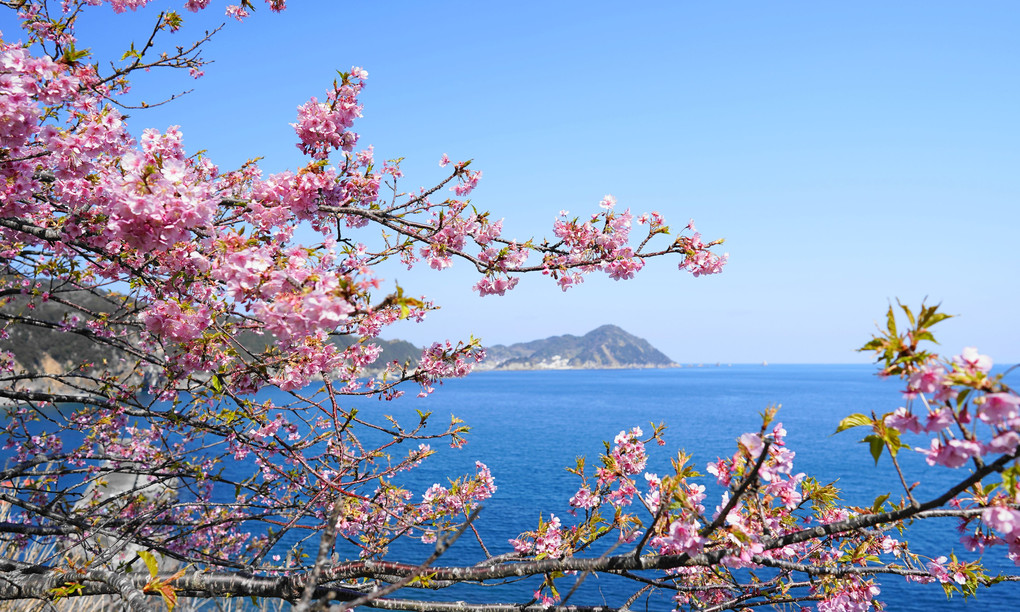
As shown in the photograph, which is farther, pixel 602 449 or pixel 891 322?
pixel 602 449

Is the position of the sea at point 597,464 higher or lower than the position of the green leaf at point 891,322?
lower

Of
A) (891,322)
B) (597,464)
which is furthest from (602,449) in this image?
(891,322)

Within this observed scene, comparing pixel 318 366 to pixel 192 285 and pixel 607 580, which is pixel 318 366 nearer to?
pixel 192 285

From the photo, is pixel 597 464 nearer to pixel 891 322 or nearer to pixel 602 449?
pixel 891 322

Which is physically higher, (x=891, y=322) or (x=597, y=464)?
(x=891, y=322)

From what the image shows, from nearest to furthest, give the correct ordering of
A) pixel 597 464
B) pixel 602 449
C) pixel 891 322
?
pixel 891 322 < pixel 597 464 < pixel 602 449

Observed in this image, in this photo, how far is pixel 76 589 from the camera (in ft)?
10.9

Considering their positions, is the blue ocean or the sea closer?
the sea

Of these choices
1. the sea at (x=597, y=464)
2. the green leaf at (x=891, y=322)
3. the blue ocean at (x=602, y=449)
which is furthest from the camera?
the blue ocean at (x=602, y=449)

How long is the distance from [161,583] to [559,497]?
119 ft

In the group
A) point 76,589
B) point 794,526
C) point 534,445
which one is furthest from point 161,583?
point 534,445

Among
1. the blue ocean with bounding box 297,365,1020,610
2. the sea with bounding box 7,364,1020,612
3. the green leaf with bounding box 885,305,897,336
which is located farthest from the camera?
the blue ocean with bounding box 297,365,1020,610

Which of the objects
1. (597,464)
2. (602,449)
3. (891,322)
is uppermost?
(891,322)

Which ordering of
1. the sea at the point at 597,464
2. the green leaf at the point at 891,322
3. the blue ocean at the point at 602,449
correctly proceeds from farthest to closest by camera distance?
the blue ocean at the point at 602,449 < the sea at the point at 597,464 < the green leaf at the point at 891,322
